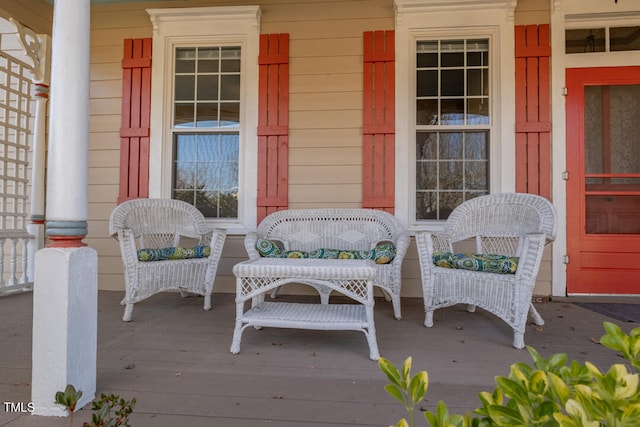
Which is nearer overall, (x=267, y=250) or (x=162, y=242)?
(x=267, y=250)

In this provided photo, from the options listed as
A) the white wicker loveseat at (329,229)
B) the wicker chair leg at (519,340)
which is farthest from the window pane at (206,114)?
the wicker chair leg at (519,340)

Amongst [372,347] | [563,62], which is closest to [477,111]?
[563,62]

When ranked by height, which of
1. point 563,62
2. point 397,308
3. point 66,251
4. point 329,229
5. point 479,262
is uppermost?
point 563,62

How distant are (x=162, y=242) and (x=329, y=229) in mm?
1625

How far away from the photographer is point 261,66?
3709 mm

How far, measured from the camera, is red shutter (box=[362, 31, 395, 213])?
3.55 meters

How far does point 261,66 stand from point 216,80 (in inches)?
20.6

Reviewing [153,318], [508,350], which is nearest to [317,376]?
[508,350]

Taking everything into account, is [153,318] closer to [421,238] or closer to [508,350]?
[421,238]

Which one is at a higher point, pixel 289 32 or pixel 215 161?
pixel 289 32

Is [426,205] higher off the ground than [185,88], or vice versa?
[185,88]

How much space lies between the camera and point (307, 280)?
7.06 feet

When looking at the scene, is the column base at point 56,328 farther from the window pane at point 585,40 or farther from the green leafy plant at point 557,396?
the window pane at point 585,40

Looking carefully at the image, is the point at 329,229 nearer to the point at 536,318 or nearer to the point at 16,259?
the point at 536,318
